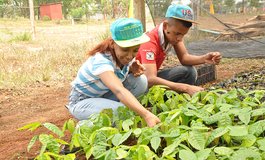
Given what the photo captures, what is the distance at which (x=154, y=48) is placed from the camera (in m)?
3.11

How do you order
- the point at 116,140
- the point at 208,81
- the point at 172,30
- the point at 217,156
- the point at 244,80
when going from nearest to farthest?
the point at 217,156, the point at 116,140, the point at 172,30, the point at 244,80, the point at 208,81

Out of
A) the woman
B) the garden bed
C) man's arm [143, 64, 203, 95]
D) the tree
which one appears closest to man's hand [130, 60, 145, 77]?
the woman

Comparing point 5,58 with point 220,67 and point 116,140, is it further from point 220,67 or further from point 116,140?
point 116,140

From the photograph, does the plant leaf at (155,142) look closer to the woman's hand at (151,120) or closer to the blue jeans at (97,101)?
the woman's hand at (151,120)

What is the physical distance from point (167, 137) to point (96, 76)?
0.83 metres

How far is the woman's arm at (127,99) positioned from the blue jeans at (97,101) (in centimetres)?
30

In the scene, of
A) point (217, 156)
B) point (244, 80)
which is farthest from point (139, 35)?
point (244, 80)

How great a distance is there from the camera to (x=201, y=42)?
6609 mm

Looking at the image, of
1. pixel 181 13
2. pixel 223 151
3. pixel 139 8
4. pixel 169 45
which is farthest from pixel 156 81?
pixel 139 8

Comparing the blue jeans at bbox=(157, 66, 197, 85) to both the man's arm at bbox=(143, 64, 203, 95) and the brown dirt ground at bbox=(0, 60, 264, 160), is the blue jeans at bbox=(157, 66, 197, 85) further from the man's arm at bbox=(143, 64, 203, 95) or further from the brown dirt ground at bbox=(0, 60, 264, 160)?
the brown dirt ground at bbox=(0, 60, 264, 160)

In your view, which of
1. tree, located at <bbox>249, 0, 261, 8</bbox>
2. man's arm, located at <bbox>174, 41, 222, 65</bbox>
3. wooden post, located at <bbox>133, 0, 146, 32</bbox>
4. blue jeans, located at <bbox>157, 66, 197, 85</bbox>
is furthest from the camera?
tree, located at <bbox>249, 0, 261, 8</bbox>

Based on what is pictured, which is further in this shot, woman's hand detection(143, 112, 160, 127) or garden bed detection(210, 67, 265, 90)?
garden bed detection(210, 67, 265, 90)

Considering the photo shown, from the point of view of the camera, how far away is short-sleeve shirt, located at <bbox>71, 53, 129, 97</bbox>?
236 centimetres

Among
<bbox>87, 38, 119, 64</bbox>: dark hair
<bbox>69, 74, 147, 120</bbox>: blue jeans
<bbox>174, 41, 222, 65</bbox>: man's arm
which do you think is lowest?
<bbox>69, 74, 147, 120</bbox>: blue jeans
